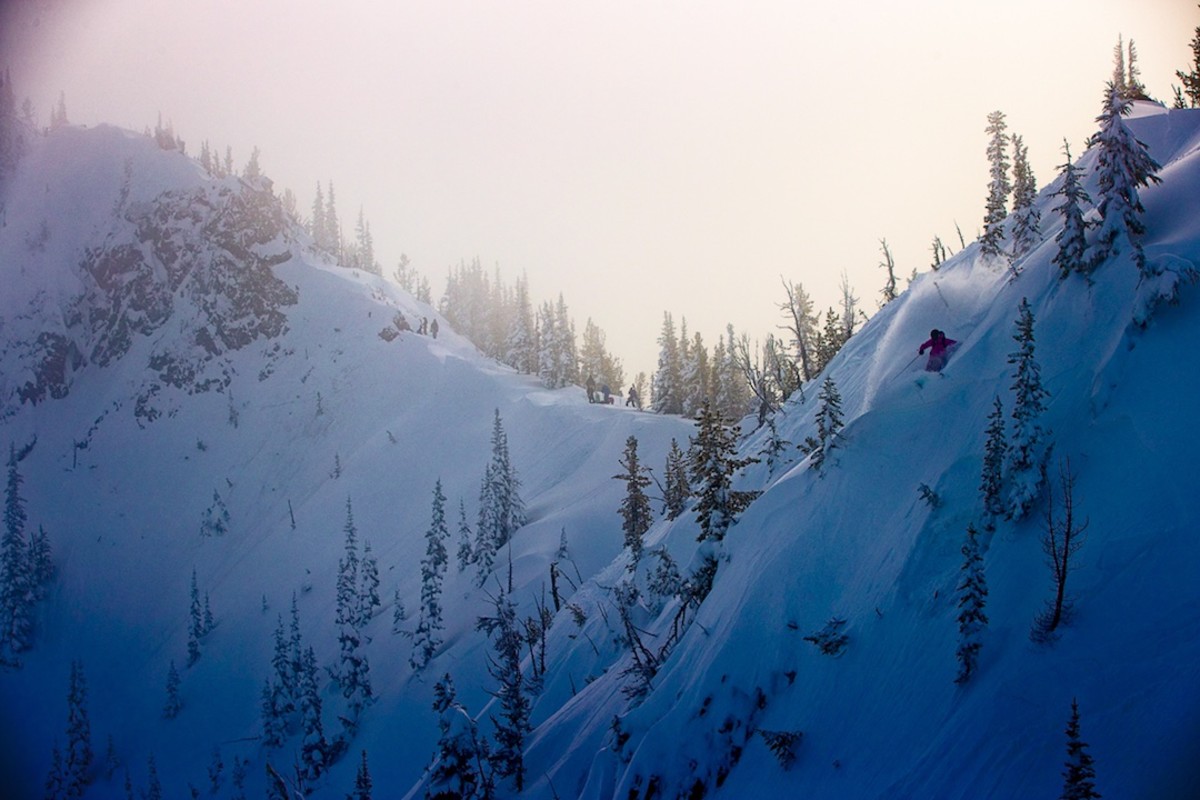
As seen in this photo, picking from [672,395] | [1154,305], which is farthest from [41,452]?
[1154,305]

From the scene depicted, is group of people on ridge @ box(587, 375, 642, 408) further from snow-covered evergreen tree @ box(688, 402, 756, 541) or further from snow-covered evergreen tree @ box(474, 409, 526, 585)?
snow-covered evergreen tree @ box(688, 402, 756, 541)

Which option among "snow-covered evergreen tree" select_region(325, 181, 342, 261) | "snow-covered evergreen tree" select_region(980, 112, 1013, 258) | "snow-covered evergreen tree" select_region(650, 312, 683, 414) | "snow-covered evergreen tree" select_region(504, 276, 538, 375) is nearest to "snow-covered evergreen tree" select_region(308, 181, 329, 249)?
"snow-covered evergreen tree" select_region(325, 181, 342, 261)

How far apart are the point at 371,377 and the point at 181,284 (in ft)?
156

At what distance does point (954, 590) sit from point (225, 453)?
11198 cm

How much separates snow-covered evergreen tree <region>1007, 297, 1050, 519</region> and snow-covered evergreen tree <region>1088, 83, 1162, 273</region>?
2913 mm

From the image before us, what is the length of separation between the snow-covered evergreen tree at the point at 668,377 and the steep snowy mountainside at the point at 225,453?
693cm

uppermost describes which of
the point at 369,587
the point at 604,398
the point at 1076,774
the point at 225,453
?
the point at 225,453

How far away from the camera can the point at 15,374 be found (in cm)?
12456

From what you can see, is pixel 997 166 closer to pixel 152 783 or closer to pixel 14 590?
pixel 152 783

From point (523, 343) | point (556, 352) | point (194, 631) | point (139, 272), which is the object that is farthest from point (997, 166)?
point (139, 272)

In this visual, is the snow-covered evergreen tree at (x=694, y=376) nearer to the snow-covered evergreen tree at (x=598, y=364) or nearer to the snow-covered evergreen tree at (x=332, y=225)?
the snow-covered evergreen tree at (x=598, y=364)

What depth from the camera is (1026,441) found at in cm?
1257

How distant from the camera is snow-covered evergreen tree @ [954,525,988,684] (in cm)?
1097

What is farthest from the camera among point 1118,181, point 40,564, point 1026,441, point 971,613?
point 40,564
